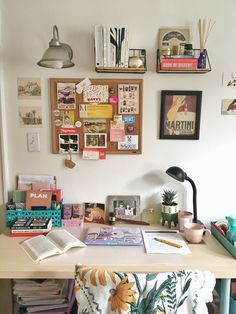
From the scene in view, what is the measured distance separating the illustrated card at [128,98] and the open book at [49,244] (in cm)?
82

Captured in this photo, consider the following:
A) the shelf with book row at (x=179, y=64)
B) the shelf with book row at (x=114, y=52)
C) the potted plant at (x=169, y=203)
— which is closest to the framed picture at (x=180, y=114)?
the shelf with book row at (x=179, y=64)

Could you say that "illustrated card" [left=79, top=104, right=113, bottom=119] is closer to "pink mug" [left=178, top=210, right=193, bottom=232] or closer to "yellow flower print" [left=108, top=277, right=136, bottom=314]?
"pink mug" [left=178, top=210, right=193, bottom=232]

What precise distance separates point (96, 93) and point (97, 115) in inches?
5.4

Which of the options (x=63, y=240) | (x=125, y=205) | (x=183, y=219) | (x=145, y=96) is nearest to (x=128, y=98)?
(x=145, y=96)

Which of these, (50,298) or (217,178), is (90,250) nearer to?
(50,298)

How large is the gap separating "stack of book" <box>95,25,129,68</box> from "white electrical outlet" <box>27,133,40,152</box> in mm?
607

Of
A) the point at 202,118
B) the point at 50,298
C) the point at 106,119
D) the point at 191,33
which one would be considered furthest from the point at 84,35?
the point at 50,298

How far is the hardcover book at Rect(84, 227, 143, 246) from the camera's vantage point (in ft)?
4.61

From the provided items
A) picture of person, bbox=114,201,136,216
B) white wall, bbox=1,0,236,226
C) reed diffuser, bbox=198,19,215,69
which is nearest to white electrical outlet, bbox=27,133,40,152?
white wall, bbox=1,0,236,226

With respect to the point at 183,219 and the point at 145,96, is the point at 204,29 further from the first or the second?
the point at 183,219

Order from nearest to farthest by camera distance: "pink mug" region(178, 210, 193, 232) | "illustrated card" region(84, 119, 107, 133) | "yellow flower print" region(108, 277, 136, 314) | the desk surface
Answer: "yellow flower print" region(108, 277, 136, 314), the desk surface, "pink mug" region(178, 210, 193, 232), "illustrated card" region(84, 119, 107, 133)

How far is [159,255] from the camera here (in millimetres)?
1295

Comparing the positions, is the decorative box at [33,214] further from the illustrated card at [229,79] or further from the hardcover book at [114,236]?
the illustrated card at [229,79]

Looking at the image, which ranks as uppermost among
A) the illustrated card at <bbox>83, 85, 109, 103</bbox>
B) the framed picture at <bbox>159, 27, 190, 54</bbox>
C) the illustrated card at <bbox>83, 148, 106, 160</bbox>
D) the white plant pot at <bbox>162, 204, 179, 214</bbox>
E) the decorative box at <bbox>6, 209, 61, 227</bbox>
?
the framed picture at <bbox>159, 27, 190, 54</bbox>
